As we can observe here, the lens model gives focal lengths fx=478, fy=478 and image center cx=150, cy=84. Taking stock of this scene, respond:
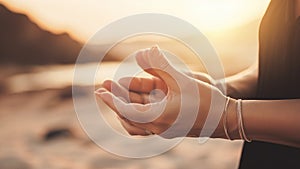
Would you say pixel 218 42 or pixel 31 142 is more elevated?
pixel 218 42

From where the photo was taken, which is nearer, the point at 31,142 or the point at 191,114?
the point at 191,114

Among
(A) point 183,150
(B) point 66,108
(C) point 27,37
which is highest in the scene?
(C) point 27,37

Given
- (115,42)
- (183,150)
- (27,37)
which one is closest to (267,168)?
(183,150)

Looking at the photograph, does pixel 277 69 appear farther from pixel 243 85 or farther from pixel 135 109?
pixel 135 109

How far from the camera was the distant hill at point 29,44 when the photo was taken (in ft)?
2.40

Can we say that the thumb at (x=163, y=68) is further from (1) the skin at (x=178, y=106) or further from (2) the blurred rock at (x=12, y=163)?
(2) the blurred rock at (x=12, y=163)

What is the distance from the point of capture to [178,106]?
583mm

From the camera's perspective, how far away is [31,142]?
75 centimetres

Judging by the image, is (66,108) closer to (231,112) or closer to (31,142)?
(31,142)

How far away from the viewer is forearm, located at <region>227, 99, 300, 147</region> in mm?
586

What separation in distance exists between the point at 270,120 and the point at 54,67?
A: 347 mm

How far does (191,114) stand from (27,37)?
0.30 metres

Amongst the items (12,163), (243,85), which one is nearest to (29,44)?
(12,163)

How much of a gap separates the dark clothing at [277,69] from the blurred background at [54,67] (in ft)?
0.40
